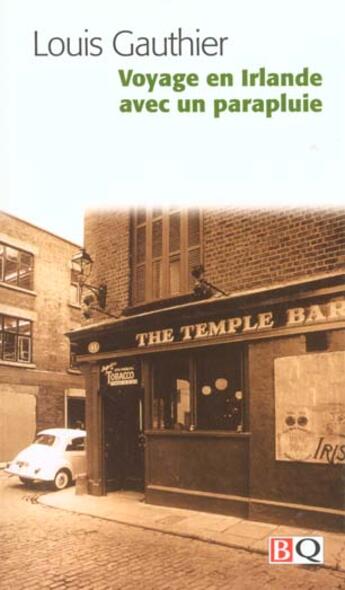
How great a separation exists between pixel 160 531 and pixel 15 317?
42.4 ft

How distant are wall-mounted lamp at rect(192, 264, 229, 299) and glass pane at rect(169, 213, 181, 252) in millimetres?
1252

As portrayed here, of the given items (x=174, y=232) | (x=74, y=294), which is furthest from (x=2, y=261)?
(x=174, y=232)

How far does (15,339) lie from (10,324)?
59 cm

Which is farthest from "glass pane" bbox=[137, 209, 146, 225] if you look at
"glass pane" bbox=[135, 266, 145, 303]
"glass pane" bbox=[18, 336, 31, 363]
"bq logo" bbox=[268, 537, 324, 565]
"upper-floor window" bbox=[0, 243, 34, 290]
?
"glass pane" bbox=[18, 336, 31, 363]

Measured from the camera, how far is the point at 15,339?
18.5m

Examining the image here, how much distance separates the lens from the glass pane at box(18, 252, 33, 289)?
1917 centimetres

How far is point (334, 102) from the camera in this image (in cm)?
587

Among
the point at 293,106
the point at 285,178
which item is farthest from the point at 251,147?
the point at 293,106

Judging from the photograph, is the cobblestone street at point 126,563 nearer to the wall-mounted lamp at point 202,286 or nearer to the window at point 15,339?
the wall-mounted lamp at point 202,286

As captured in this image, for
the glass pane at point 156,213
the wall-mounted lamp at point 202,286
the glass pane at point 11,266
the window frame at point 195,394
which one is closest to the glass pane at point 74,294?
the glass pane at point 11,266

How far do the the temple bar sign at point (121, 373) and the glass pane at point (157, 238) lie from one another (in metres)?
2.21

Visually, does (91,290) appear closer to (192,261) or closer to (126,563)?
(192,261)

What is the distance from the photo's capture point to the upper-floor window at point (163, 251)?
955 cm

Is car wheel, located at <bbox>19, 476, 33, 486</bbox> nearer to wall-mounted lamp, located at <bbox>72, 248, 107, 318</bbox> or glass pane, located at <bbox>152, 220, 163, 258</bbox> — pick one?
wall-mounted lamp, located at <bbox>72, 248, 107, 318</bbox>
